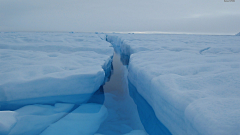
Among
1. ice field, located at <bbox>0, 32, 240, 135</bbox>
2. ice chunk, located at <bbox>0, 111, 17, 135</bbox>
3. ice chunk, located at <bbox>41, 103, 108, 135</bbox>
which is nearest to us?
ice field, located at <bbox>0, 32, 240, 135</bbox>

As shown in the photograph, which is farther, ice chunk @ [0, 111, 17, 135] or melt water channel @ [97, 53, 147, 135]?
melt water channel @ [97, 53, 147, 135]

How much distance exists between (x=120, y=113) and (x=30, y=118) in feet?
3.97

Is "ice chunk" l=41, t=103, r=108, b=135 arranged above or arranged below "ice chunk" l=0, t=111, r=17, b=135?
below

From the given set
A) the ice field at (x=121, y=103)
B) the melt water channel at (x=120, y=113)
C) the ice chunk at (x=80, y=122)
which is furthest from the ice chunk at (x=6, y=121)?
the melt water channel at (x=120, y=113)

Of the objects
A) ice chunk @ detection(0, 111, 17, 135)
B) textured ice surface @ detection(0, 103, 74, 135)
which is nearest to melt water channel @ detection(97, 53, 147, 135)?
textured ice surface @ detection(0, 103, 74, 135)

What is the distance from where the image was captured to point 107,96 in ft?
8.93

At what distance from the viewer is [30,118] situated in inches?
63.7

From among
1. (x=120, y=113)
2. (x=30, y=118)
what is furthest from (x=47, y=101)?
(x=120, y=113)

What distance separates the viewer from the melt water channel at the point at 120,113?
5.84ft

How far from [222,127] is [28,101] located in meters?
2.18

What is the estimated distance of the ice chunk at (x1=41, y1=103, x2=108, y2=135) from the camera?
1.51m

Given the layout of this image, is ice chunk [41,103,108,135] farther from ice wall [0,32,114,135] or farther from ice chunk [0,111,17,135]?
ice chunk [0,111,17,135]

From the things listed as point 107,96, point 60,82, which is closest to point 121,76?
point 107,96

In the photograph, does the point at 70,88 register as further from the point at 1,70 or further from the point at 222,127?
the point at 222,127
